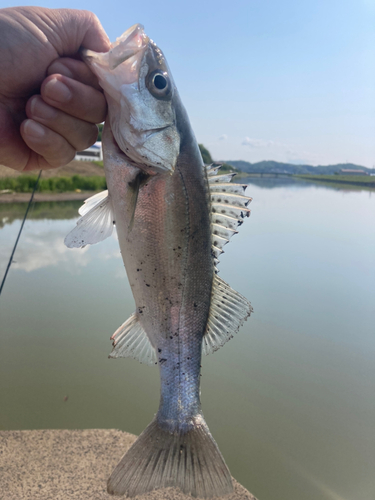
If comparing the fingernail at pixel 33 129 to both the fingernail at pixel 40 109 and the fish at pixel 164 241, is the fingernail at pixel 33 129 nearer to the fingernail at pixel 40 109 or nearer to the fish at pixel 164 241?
the fingernail at pixel 40 109

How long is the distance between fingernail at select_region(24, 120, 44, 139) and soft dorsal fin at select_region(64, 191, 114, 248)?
0.41 meters

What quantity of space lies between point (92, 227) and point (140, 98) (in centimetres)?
56

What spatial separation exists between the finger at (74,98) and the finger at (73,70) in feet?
0.18

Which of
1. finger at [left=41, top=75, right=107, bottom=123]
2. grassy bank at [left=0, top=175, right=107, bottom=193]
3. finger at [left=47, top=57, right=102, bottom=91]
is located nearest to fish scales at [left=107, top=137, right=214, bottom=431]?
finger at [left=41, top=75, right=107, bottom=123]

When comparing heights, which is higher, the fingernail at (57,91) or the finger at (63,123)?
the fingernail at (57,91)

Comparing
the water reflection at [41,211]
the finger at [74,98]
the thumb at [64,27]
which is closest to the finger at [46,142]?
the finger at [74,98]

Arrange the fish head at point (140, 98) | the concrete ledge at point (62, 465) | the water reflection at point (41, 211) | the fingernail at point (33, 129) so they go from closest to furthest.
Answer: the fish head at point (140, 98)
the fingernail at point (33, 129)
the concrete ledge at point (62, 465)
the water reflection at point (41, 211)

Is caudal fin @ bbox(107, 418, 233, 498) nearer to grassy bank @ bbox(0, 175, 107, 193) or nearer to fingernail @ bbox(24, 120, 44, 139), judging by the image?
fingernail @ bbox(24, 120, 44, 139)

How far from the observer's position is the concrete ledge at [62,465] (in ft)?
8.38

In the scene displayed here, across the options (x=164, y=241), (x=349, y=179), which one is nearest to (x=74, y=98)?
(x=164, y=241)

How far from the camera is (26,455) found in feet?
9.36

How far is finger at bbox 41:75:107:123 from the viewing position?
1427 millimetres

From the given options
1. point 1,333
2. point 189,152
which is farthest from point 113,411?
point 189,152

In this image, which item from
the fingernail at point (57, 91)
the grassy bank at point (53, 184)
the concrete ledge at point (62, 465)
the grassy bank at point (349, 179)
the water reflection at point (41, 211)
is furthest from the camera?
the grassy bank at point (349, 179)
